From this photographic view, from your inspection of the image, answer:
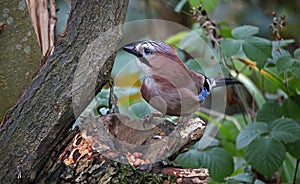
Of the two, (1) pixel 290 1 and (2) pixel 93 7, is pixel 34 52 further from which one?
(1) pixel 290 1

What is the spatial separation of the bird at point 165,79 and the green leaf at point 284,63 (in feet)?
1.71

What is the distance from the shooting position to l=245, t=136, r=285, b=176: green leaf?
1.68 meters

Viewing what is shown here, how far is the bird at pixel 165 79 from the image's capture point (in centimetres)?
117

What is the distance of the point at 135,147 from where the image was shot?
A: 1.19 meters

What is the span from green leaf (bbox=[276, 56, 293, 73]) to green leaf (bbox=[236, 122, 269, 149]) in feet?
0.61

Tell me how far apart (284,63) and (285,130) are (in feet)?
0.68

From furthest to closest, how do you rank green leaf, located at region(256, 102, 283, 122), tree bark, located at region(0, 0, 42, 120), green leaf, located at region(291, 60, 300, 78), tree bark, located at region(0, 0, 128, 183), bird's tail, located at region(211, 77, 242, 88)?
green leaf, located at region(256, 102, 283, 122) → green leaf, located at region(291, 60, 300, 78) → bird's tail, located at region(211, 77, 242, 88) → tree bark, located at region(0, 0, 42, 120) → tree bark, located at region(0, 0, 128, 183)

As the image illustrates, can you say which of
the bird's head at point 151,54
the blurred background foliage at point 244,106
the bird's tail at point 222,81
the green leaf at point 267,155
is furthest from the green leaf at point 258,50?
the bird's head at point 151,54

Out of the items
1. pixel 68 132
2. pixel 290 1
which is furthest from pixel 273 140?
pixel 290 1

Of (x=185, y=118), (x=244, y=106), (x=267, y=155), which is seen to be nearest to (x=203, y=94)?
(x=185, y=118)

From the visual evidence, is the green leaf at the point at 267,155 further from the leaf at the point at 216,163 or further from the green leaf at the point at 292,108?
the green leaf at the point at 292,108

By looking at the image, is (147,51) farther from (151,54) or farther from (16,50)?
(16,50)

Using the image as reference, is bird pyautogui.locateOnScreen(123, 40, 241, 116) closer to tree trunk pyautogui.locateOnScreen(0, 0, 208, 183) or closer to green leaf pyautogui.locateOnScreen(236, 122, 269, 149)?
tree trunk pyautogui.locateOnScreen(0, 0, 208, 183)

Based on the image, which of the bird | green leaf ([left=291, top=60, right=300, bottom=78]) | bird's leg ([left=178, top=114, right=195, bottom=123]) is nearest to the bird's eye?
the bird
